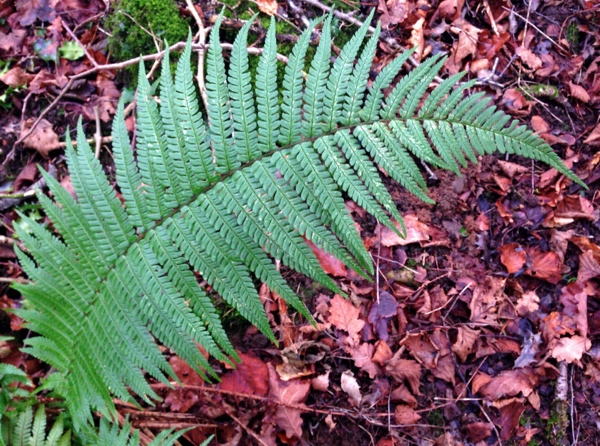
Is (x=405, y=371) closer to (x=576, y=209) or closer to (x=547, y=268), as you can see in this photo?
(x=547, y=268)

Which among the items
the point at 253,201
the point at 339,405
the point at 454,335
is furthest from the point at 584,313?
the point at 253,201

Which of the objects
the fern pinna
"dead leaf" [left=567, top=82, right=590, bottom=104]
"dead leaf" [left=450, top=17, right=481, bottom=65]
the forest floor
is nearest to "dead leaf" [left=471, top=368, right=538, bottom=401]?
the forest floor

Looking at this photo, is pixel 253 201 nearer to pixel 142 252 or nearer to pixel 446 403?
pixel 142 252

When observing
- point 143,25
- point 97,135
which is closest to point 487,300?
point 97,135

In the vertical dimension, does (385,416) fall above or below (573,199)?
below

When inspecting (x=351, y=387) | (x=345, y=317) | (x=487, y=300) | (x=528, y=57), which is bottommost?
(x=351, y=387)

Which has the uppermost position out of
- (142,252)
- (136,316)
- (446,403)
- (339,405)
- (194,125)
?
(194,125)

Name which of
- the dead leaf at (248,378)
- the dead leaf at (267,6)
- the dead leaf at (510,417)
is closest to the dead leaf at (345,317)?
the dead leaf at (248,378)
